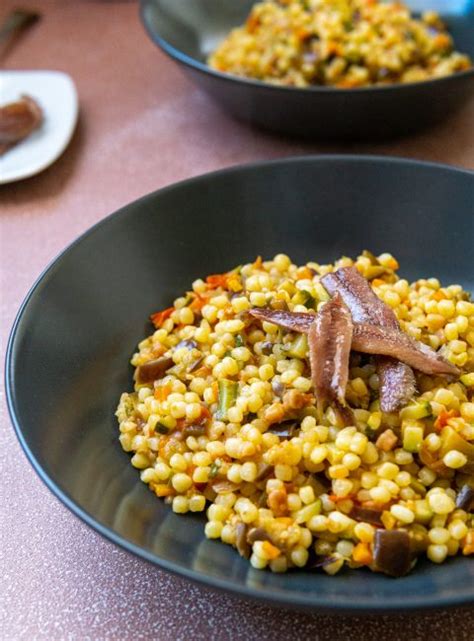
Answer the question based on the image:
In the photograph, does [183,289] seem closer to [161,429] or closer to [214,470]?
[161,429]

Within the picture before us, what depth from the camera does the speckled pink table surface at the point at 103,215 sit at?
4.80 feet

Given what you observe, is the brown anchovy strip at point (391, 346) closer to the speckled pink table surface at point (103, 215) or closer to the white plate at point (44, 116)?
the speckled pink table surface at point (103, 215)

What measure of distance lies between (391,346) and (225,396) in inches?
14.2

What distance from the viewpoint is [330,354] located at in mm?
1541

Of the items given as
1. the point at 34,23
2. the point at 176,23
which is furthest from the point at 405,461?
the point at 34,23

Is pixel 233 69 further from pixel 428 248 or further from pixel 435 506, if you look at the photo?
pixel 435 506

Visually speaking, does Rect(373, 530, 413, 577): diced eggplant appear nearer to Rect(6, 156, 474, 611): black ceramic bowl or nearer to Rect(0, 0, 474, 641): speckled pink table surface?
Rect(6, 156, 474, 611): black ceramic bowl

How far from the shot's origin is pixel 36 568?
5.24ft

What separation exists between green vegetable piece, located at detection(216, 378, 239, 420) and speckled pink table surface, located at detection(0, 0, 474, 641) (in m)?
0.34

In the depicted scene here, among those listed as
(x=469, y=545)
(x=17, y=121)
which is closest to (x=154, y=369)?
(x=469, y=545)

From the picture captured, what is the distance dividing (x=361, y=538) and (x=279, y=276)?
31.8 inches

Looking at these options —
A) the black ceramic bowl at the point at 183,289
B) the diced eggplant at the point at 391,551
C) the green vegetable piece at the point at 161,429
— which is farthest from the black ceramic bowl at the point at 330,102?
the diced eggplant at the point at 391,551

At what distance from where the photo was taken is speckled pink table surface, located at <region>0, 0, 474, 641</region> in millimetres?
1462

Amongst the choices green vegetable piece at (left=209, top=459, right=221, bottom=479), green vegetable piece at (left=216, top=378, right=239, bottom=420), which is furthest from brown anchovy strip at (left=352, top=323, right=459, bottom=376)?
green vegetable piece at (left=209, top=459, right=221, bottom=479)
